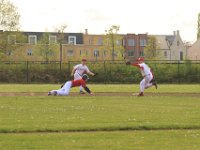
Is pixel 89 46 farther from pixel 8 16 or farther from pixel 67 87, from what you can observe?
pixel 67 87

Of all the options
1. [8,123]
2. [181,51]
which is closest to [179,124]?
[8,123]

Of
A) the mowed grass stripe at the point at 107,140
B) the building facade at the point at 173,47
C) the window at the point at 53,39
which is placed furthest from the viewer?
the building facade at the point at 173,47

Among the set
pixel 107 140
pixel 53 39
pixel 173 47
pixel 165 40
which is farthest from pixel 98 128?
pixel 165 40

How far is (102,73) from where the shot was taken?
5134cm

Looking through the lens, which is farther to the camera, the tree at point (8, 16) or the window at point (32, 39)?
the window at point (32, 39)

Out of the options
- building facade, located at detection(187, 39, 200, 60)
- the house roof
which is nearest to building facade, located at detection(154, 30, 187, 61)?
the house roof

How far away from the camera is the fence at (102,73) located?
167ft

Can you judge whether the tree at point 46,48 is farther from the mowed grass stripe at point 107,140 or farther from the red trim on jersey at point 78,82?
the mowed grass stripe at point 107,140

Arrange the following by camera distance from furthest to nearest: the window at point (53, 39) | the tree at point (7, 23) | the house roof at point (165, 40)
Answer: the house roof at point (165, 40)
the window at point (53, 39)
the tree at point (7, 23)

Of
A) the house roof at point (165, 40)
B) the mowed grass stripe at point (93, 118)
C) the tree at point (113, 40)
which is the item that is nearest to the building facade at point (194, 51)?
the house roof at point (165, 40)

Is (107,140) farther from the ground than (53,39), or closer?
closer

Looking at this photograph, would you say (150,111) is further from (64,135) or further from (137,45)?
(137,45)

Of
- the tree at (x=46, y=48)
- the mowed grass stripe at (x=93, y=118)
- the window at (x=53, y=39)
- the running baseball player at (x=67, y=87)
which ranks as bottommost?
the mowed grass stripe at (x=93, y=118)

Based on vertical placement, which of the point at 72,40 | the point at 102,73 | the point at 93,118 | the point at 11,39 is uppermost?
the point at 72,40
